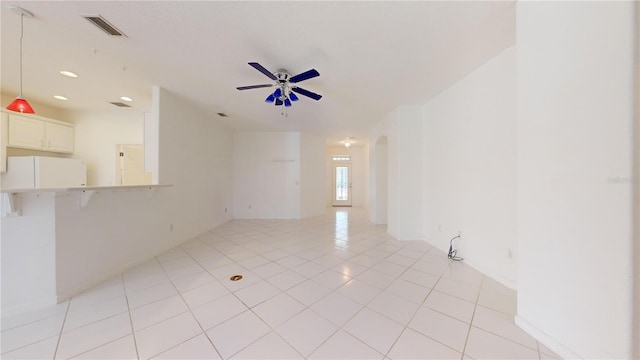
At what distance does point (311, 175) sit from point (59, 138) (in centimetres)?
569

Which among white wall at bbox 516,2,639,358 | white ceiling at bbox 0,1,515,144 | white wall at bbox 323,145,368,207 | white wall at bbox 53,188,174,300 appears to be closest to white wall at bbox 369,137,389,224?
white ceiling at bbox 0,1,515,144

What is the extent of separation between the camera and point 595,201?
121 centimetres

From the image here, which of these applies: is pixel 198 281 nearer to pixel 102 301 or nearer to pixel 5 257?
pixel 102 301

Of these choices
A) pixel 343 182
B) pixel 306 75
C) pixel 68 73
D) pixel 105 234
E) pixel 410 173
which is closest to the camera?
pixel 306 75

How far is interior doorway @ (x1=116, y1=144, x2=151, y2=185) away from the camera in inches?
177

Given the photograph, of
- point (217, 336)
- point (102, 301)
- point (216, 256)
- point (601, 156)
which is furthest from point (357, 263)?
point (102, 301)

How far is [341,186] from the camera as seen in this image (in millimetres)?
9250

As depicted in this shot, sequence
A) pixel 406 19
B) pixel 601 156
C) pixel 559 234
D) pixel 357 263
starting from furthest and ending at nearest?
pixel 357 263, pixel 406 19, pixel 559 234, pixel 601 156

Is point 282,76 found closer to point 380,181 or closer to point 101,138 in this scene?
point 380,181

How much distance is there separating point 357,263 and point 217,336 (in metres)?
1.91

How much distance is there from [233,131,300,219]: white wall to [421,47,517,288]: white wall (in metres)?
3.99

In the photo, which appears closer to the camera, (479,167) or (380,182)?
(479,167)

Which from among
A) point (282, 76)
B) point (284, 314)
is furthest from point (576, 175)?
point (282, 76)

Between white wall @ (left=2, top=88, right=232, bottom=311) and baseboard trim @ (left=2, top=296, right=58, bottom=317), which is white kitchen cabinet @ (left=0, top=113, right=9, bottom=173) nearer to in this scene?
white wall @ (left=2, top=88, right=232, bottom=311)
